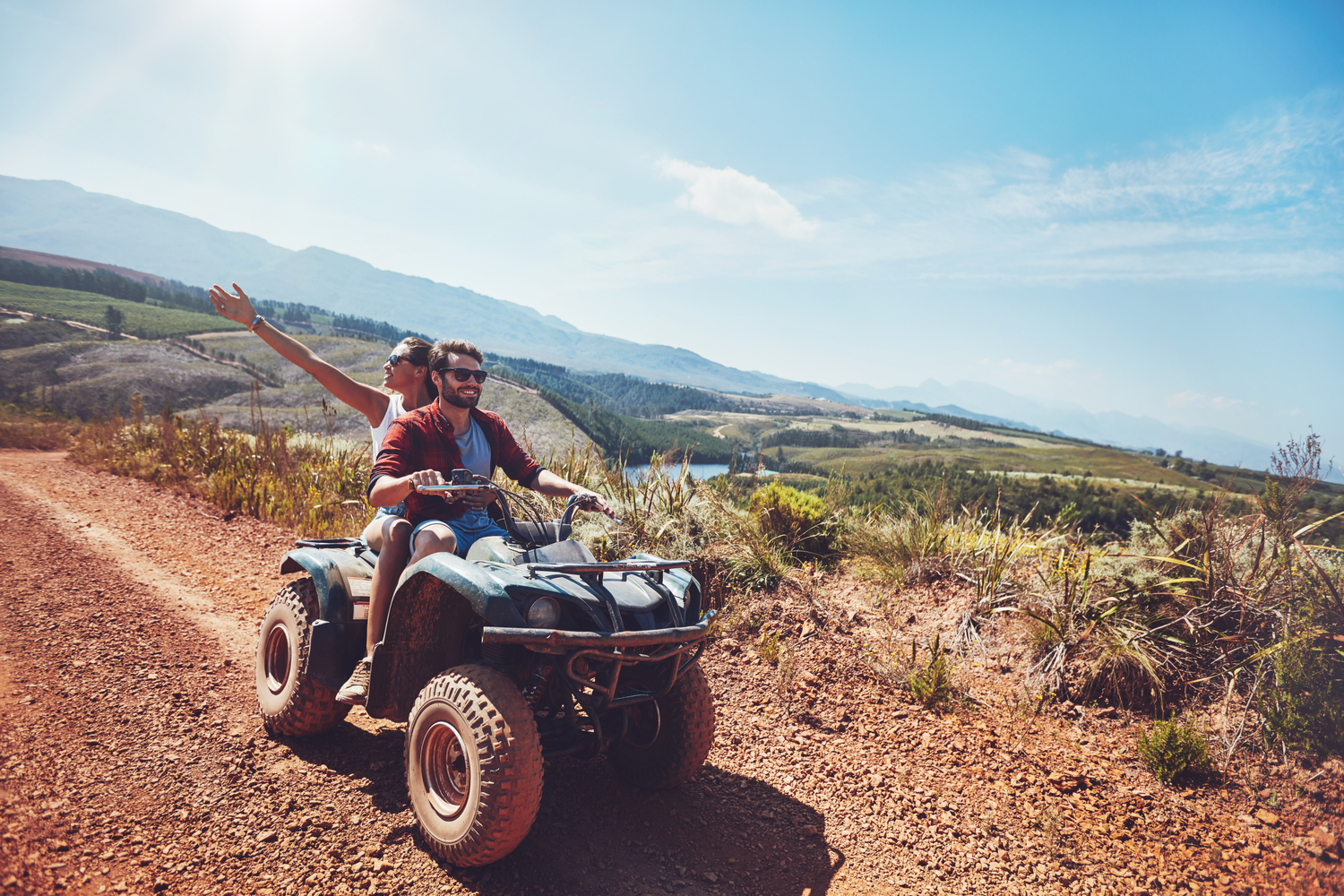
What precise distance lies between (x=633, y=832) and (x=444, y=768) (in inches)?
37.2

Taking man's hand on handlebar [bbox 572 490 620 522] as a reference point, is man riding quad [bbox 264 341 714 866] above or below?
below

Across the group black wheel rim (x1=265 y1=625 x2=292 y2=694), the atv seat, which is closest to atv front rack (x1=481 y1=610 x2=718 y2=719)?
the atv seat

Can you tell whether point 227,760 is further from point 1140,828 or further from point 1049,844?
point 1140,828

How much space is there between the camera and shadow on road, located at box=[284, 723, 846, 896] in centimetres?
263

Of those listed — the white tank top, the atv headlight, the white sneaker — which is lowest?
the white sneaker

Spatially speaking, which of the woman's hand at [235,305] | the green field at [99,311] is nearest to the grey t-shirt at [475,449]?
the woman's hand at [235,305]

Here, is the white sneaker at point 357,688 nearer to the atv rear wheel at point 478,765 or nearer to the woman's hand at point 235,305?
the atv rear wheel at point 478,765

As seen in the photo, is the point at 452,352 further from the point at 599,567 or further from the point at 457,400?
the point at 599,567

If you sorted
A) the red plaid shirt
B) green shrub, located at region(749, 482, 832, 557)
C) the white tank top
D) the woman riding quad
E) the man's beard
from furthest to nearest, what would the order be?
green shrub, located at region(749, 482, 832, 557) → the woman riding quad → the white tank top → the man's beard → the red plaid shirt

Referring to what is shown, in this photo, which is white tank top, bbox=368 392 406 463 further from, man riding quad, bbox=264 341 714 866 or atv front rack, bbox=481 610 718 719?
atv front rack, bbox=481 610 718 719

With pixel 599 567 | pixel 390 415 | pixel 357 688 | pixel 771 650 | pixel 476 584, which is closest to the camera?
pixel 476 584

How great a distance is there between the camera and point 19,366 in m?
51.6

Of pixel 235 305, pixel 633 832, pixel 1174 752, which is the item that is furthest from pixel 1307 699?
pixel 235 305

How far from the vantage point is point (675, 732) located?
3119mm
